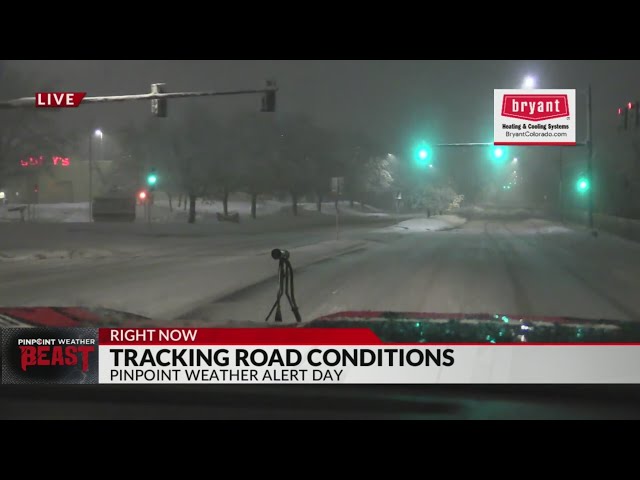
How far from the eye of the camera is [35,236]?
3416 centimetres

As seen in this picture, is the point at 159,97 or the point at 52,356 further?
the point at 159,97

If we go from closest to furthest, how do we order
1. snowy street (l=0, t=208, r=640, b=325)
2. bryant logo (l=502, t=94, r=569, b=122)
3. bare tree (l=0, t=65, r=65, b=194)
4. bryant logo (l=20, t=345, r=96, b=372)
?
bryant logo (l=20, t=345, r=96, b=372) < snowy street (l=0, t=208, r=640, b=325) < bryant logo (l=502, t=94, r=569, b=122) < bare tree (l=0, t=65, r=65, b=194)

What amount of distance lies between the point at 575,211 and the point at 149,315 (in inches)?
2168

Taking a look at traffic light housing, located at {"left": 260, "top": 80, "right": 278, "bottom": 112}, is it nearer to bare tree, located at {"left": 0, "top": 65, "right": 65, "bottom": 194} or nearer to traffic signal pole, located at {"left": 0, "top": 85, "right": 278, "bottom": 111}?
traffic signal pole, located at {"left": 0, "top": 85, "right": 278, "bottom": 111}

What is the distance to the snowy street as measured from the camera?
38.7 ft

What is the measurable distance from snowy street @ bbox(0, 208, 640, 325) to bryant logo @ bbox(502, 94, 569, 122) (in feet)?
13.5

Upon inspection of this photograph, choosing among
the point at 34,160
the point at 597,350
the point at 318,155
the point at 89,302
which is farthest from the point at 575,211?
the point at 597,350

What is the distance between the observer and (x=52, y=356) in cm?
479

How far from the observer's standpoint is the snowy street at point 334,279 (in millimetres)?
11781

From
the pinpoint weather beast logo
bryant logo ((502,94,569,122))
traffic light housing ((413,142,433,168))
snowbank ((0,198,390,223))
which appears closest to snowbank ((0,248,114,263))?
bryant logo ((502,94,569,122))

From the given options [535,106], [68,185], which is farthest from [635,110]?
[68,185]

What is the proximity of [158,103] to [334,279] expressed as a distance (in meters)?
11.1

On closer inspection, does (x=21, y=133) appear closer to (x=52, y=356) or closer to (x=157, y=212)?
(x=157, y=212)
